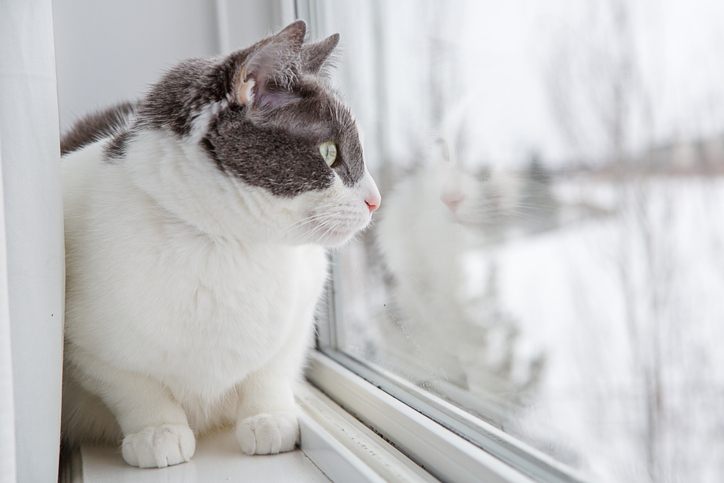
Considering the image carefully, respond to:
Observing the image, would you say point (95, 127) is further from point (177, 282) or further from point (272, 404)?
point (272, 404)

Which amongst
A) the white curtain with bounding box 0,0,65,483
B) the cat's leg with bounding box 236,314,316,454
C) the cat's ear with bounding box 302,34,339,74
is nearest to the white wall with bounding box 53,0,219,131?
the cat's ear with bounding box 302,34,339,74

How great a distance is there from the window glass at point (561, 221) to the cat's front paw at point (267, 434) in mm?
274

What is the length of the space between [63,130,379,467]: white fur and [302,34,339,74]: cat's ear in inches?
10.2

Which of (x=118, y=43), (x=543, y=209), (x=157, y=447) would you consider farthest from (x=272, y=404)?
(x=118, y=43)

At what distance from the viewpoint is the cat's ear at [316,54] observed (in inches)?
39.1

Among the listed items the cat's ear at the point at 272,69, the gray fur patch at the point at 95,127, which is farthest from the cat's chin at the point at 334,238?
the gray fur patch at the point at 95,127

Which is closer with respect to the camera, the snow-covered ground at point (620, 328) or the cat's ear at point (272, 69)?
the snow-covered ground at point (620, 328)

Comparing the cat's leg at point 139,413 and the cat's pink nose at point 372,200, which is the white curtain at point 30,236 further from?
the cat's pink nose at point 372,200

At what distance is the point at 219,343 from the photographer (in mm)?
881

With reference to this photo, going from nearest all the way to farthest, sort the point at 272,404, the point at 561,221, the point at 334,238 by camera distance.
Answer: the point at 561,221, the point at 334,238, the point at 272,404

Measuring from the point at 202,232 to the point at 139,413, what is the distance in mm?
328

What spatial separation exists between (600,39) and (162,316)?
75 centimetres

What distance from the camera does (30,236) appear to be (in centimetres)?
69

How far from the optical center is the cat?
2.75 ft
